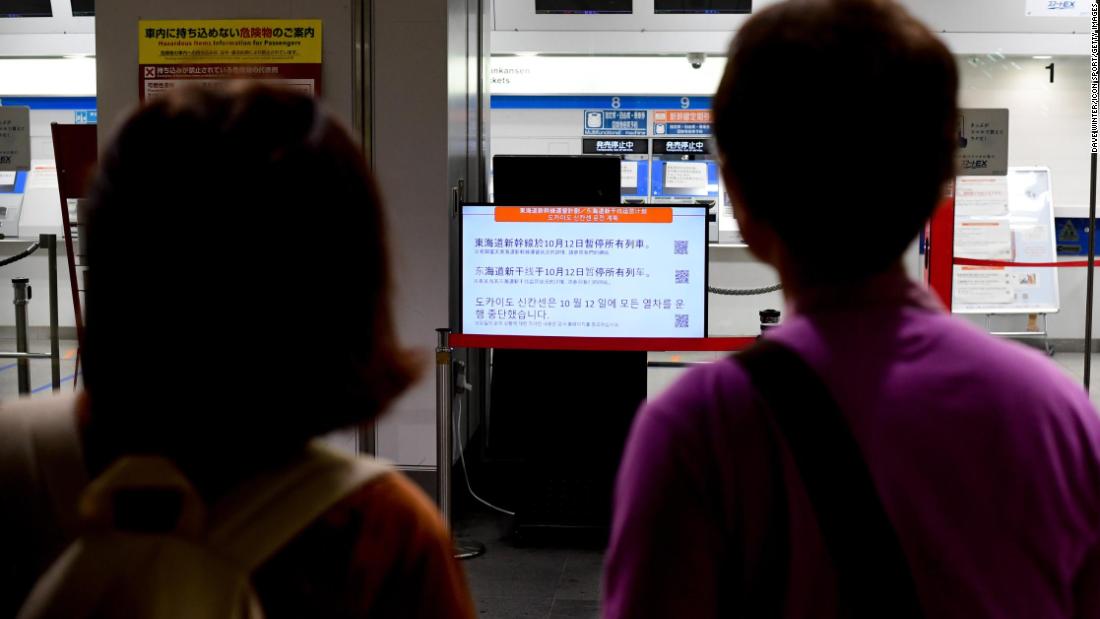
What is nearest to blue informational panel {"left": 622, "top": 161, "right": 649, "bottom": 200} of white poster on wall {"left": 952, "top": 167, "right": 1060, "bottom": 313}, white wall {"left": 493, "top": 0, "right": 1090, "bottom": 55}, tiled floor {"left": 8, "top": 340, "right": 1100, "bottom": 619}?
white wall {"left": 493, "top": 0, "right": 1090, "bottom": 55}

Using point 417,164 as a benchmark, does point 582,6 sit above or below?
above

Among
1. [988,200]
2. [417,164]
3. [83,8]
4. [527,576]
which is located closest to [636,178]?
[988,200]

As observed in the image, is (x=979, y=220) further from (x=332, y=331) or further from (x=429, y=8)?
(x=332, y=331)

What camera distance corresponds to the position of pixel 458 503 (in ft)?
15.1

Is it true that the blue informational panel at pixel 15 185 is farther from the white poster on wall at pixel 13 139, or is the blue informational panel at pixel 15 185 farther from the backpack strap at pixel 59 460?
the backpack strap at pixel 59 460

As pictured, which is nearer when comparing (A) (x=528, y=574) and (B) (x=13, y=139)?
(A) (x=528, y=574)

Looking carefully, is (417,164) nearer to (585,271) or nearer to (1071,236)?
(585,271)

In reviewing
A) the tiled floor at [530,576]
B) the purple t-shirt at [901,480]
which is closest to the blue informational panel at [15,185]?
the tiled floor at [530,576]

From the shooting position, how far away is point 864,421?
79 cm

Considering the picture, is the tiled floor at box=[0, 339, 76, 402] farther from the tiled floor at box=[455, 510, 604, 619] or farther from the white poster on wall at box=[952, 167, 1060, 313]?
the white poster on wall at box=[952, 167, 1060, 313]

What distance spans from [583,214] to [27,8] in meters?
6.37

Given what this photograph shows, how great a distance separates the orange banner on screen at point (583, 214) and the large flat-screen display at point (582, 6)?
4.16m

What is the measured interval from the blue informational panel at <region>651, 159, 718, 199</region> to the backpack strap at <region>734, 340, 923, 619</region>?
8832 millimetres

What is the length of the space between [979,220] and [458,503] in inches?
216
